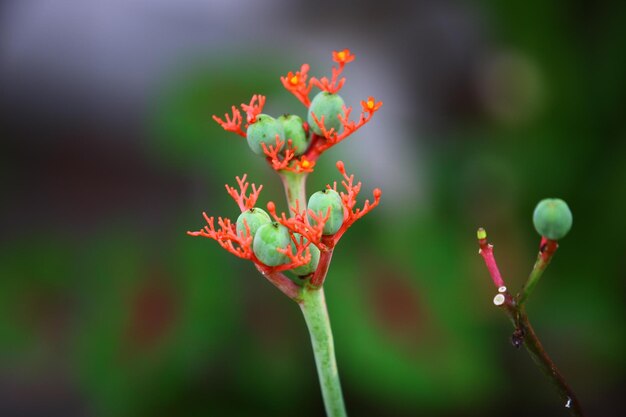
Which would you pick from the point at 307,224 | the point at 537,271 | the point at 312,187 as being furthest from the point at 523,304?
the point at 312,187

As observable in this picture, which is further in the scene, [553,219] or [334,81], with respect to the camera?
[334,81]

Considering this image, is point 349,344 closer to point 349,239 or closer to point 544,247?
point 349,239

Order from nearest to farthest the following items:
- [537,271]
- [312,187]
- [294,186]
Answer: [537,271] < [294,186] < [312,187]

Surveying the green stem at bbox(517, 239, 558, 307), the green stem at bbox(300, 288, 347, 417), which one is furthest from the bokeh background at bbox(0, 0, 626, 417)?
the green stem at bbox(517, 239, 558, 307)

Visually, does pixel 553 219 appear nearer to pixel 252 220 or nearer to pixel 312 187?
pixel 252 220

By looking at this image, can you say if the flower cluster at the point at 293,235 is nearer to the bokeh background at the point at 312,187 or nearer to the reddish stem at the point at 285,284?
the reddish stem at the point at 285,284

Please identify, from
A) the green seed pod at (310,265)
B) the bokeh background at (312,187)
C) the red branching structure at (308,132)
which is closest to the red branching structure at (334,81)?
the red branching structure at (308,132)

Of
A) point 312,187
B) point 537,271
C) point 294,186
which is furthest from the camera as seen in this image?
point 312,187
